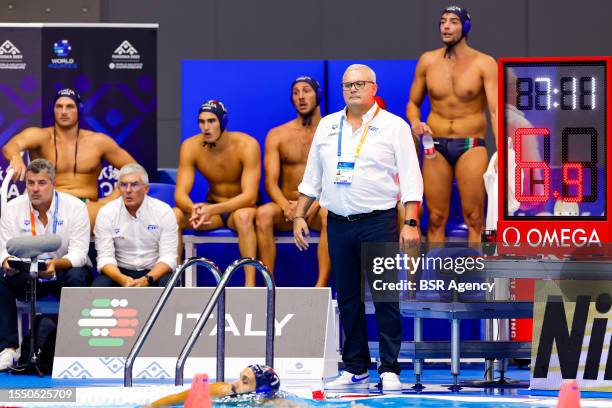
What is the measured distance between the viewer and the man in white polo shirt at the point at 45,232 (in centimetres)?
828

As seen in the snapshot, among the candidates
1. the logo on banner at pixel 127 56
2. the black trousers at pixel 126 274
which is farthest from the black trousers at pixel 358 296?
the logo on banner at pixel 127 56

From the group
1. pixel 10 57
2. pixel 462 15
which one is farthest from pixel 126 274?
pixel 462 15

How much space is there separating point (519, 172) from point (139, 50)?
458 cm

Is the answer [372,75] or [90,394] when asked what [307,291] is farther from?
[90,394]

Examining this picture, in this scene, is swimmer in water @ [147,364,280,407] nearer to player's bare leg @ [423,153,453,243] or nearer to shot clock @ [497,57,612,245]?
shot clock @ [497,57,612,245]

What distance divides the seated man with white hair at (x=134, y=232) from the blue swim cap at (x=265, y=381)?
2.76m

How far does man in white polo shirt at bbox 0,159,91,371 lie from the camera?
8.28 m

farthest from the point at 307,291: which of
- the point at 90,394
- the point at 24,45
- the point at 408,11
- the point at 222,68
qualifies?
the point at 408,11

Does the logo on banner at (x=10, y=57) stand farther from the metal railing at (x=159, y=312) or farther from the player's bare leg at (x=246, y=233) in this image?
the metal railing at (x=159, y=312)

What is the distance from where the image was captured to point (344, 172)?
6781 millimetres

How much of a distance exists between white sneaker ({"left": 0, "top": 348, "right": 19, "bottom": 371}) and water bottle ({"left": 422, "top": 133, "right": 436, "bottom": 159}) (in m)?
3.34

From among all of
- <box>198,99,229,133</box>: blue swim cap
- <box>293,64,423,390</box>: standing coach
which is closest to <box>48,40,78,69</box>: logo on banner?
<box>198,99,229,133</box>: blue swim cap

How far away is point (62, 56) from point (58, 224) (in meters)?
2.09

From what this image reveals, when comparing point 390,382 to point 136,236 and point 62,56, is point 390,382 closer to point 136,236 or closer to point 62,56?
point 136,236
